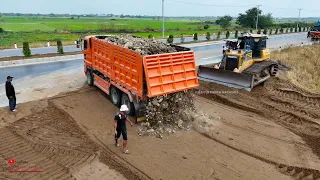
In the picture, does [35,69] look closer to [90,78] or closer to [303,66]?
[90,78]

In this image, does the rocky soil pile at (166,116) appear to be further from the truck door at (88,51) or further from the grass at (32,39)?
the grass at (32,39)

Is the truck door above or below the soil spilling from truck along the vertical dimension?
above

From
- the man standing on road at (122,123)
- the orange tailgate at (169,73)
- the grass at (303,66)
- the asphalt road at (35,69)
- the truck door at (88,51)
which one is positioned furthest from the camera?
the grass at (303,66)

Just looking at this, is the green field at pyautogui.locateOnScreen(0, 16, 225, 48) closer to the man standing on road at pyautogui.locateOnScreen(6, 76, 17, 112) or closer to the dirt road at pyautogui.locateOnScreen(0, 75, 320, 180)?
the man standing on road at pyautogui.locateOnScreen(6, 76, 17, 112)

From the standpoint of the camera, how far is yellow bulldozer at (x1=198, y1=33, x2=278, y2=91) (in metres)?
13.5

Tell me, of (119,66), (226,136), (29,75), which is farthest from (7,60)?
(226,136)

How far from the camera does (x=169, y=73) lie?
29.4 ft

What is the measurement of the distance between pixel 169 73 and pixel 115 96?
292 cm

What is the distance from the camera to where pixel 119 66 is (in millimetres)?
9945

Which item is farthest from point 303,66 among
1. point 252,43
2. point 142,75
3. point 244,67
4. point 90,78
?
point 142,75

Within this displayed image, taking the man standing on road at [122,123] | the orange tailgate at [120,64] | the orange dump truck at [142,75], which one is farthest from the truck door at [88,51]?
the man standing on road at [122,123]

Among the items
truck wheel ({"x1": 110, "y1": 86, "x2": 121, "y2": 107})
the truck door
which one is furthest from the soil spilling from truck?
the truck door

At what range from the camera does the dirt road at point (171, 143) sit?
671 cm

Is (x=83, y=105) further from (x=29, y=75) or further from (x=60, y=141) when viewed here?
(x=29, y=75)
